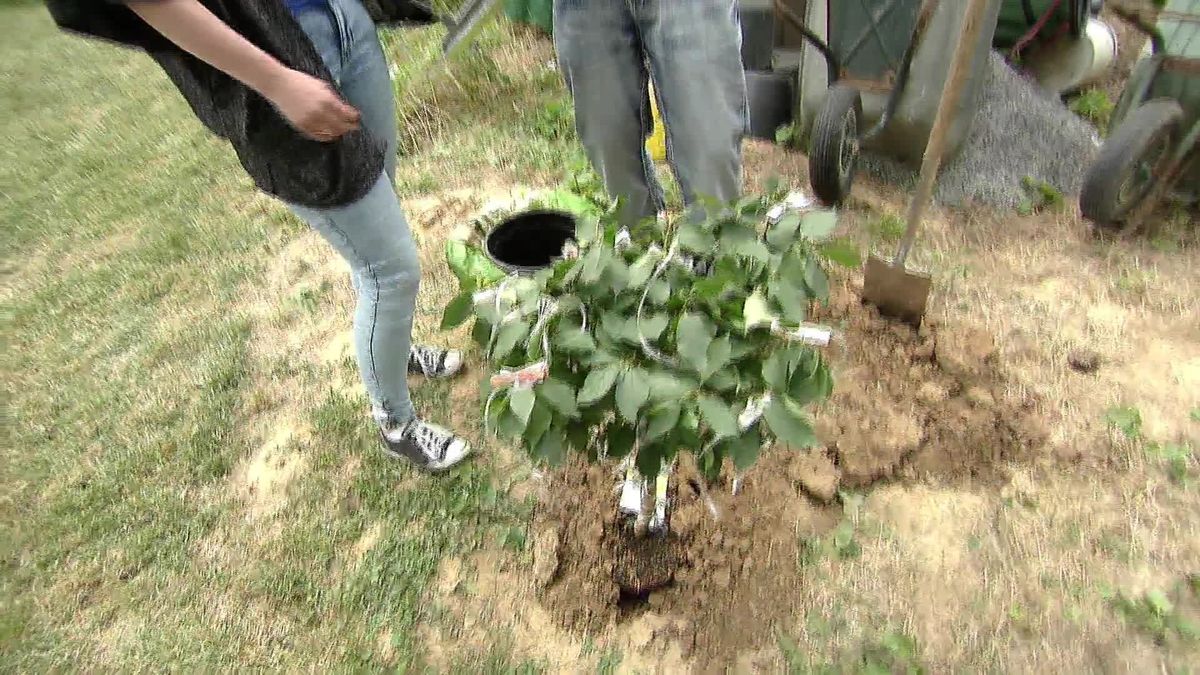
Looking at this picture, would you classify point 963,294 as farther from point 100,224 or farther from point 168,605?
point 100,224

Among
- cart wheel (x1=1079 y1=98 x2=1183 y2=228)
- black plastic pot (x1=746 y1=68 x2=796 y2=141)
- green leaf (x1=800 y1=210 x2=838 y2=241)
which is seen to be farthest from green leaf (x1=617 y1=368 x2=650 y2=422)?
black plastic pot (x1=746 y1=68 x2=796 y2=141)

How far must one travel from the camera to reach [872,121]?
8.56 ft

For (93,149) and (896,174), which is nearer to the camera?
(896,174)

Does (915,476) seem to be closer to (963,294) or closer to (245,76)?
(963,294)

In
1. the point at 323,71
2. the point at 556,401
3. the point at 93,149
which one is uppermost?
the point at 323,71

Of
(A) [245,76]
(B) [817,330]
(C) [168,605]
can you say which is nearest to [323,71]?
(A) [245,76]

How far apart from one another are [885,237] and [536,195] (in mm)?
1306

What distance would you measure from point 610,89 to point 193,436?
1623mm

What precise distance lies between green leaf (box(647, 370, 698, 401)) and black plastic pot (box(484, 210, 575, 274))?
0.76 meters

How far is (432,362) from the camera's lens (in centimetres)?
207

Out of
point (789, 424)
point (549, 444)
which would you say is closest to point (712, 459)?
point (789, 424)

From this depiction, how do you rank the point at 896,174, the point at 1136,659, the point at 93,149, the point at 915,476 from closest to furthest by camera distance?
1. the point at 1136,659
2. the point at 915,476
3. the point at 896,174
4. the point at 93,149

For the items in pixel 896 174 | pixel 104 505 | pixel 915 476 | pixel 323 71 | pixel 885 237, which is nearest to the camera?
pixel 323 71

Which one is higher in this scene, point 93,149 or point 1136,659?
point 1136,659
